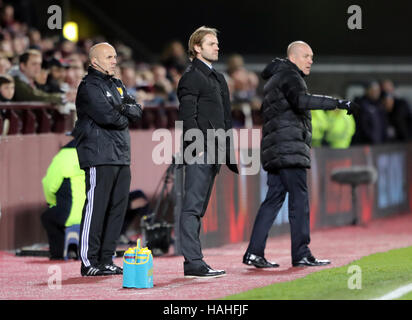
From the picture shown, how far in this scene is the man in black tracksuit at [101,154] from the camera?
10891 millimetres

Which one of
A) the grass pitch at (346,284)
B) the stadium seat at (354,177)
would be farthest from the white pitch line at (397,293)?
the stadium seat at (354,177)

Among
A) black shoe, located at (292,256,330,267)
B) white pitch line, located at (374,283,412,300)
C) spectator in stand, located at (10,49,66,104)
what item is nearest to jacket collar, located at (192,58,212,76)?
black shoe, located at (292,256,330,267)

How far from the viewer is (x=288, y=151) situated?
37.6 feet

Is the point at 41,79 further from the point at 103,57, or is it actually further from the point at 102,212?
the point at 102,212

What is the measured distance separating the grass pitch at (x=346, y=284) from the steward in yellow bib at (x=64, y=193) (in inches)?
129

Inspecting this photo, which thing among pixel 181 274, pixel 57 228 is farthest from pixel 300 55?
pixel 57 228

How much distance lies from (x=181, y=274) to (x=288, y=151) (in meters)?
1.61

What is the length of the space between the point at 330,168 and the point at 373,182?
4.67 feet

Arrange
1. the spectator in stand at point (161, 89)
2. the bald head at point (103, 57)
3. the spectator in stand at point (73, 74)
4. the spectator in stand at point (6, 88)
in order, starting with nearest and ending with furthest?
the bald head at point (103, 57) < the spectator in stand at point (6, 88) < the spectator in stand at point (73, 74) < the spectator in stand at point (161, 89)

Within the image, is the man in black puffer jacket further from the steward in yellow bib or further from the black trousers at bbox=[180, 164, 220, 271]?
the steward in yellow bib

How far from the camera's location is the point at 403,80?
91.7ft

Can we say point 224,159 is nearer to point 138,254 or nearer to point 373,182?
point 138,254

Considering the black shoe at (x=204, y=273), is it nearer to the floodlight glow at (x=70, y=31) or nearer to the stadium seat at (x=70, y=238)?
the stadium seat at (x=70, y=238)

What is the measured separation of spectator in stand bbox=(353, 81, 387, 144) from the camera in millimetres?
20703
